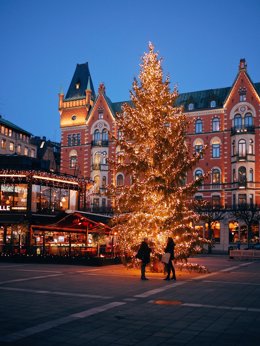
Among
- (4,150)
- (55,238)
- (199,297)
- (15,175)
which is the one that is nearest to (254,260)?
(55,238)

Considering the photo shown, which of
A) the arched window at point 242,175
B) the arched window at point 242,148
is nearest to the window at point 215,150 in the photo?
the arched window at point 242,148

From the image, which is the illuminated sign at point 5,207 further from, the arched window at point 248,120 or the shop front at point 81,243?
the arched window at point 248,120

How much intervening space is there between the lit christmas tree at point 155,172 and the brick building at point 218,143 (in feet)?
90.6

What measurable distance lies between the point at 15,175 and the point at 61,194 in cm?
560

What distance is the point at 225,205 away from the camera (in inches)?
2267

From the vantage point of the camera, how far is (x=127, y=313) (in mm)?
10625

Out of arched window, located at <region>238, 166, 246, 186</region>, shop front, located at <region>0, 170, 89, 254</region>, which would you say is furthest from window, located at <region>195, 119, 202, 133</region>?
shop front, located at <region>0, 170, 89, 254</region>

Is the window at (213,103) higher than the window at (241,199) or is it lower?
higher

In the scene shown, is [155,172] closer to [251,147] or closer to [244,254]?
[244,254]

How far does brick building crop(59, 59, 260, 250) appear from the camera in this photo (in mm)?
56375

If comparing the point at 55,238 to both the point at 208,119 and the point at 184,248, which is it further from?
the point at 208,119

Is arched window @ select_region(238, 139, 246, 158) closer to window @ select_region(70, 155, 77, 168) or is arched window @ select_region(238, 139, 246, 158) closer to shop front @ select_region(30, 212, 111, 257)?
window @ select_region(70, 155, 77, 168)

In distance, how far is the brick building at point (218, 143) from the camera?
2219 inches

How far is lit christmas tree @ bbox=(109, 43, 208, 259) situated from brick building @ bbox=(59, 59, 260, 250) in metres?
27.6
